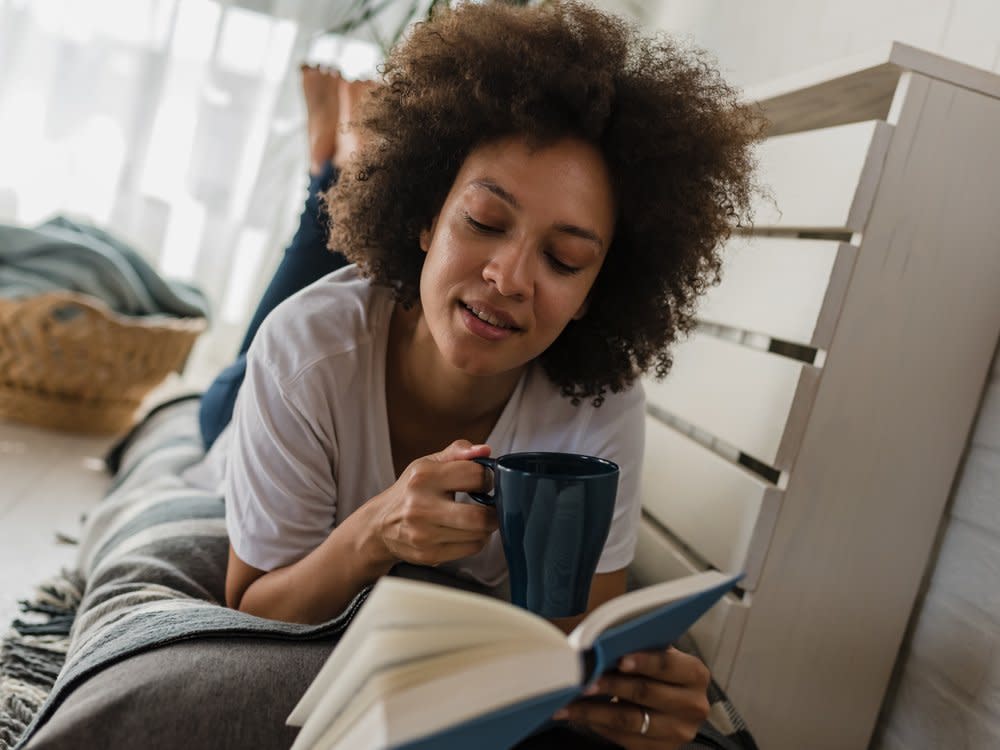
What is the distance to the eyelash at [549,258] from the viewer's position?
98cm

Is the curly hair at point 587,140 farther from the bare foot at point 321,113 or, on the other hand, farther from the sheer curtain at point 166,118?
the sheer curtain at point 166,118

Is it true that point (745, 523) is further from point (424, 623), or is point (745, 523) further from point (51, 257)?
point (51, 257)

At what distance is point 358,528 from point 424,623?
44 centimetres

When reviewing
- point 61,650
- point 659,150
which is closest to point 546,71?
point 659,150

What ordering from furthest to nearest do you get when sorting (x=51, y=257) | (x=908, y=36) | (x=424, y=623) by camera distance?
(x=51, y=257)
(x=908, y=36)
(x=424, y=623)

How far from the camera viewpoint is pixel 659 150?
104 centimetres

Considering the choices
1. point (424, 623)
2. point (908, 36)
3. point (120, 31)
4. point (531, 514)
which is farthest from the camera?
point (120, 31)

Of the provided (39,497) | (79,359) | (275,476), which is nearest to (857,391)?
(275,476)

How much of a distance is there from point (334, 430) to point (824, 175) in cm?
69

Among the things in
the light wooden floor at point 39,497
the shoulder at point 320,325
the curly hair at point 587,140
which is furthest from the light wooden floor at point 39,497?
the curly hair at point 587,140

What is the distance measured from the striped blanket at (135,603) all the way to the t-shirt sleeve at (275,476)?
91 mm

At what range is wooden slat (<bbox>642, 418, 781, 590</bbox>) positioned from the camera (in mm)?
1214

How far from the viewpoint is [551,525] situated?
29.2 inches

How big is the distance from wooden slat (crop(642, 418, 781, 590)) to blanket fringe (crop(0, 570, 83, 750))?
0.85 m
